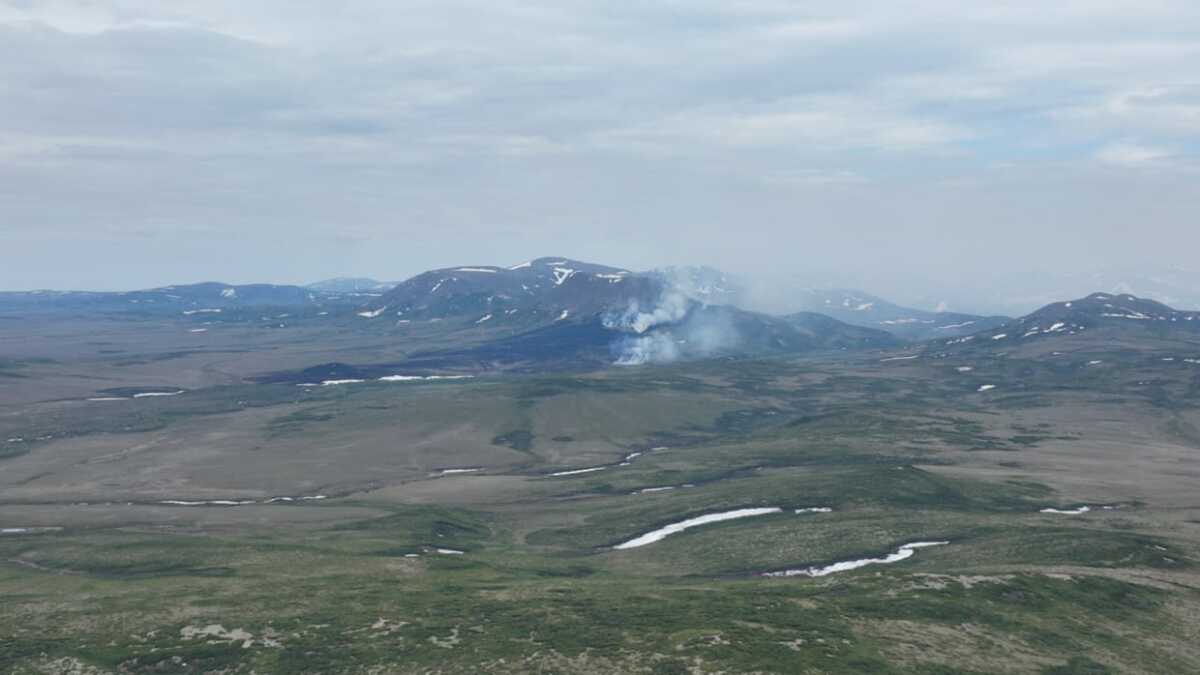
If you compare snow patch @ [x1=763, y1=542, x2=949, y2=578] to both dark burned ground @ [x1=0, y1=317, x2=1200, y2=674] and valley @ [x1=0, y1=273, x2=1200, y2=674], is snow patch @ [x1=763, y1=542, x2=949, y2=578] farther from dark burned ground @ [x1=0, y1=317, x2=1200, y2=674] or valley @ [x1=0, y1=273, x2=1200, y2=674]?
dark burned ground @ [x1=0, y1=317, x2=1200, y2=674]

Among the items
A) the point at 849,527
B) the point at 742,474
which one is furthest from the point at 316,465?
the point at 849,527

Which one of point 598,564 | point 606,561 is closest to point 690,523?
point 606,561

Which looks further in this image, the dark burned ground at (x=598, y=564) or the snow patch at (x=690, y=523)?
the snow patch at (x=690, y=523)

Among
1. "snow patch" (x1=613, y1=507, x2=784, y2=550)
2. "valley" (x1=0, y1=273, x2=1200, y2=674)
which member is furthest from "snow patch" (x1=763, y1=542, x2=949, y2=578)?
"snow patch" (x1=613, y1=507, x2=784, y2=550)

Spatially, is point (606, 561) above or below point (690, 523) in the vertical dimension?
above

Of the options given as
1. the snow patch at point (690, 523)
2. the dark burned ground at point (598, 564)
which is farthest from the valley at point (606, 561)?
the snow patch at point (690, 523)

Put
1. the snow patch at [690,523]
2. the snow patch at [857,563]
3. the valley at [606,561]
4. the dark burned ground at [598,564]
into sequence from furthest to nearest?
the snow patch at [690,523], the snow patch at [857,563], the valley at [606,561], the dark burned ground at [598,564]

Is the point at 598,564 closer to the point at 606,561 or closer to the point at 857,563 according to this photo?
the point at 606,561

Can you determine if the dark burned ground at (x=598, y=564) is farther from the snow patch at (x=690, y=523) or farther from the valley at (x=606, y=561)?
the snow patch at (x=690, y=523)

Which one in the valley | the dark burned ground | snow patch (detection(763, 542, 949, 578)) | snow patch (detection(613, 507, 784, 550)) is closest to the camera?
the dark burned ground

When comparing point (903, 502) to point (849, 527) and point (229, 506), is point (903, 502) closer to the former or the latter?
point (849, 527)

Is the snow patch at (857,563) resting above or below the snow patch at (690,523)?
above

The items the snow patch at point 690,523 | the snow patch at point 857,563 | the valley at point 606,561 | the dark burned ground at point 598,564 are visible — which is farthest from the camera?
the snow patch at point 690,523
